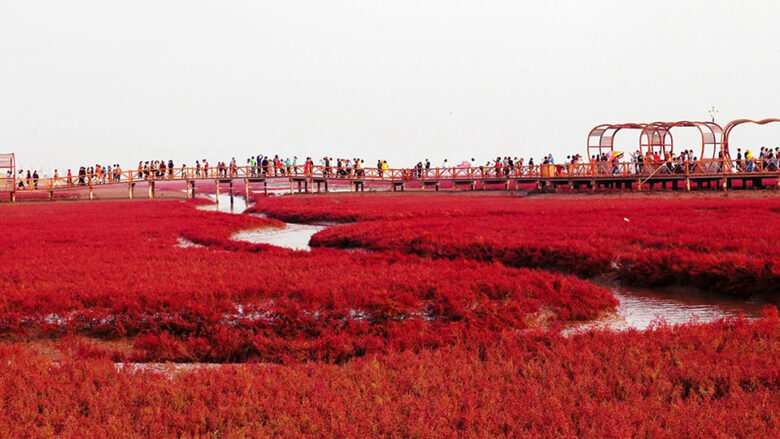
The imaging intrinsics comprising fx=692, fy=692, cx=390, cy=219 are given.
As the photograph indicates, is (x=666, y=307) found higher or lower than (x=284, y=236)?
lower

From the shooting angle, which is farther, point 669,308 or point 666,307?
point 666,307

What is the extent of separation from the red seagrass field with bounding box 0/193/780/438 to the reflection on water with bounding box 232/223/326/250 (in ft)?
17.0

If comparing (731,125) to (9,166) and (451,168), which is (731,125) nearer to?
(451,168)

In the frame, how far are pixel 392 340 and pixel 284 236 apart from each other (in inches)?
822

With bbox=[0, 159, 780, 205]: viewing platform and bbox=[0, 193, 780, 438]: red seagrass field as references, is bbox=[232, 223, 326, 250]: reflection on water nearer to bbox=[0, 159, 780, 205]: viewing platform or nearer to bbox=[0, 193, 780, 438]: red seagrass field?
bbox=[0, 193, 780, 438]: red seagrass field

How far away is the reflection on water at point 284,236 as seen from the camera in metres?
27.0

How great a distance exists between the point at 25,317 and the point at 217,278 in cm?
395

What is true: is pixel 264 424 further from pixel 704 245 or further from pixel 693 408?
pixel 704 245

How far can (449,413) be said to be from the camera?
6.68m

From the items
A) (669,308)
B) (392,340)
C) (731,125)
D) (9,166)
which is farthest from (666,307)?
(9,166)

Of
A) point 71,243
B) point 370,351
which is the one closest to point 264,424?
point 370,351

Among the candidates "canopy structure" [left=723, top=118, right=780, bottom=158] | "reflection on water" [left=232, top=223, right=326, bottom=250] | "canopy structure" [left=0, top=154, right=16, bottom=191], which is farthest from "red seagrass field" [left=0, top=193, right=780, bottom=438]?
"canopy structure" [left=0, top=154, right=16, bottom=191]

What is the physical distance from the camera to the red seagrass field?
21.9ft

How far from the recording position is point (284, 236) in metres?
30.5
